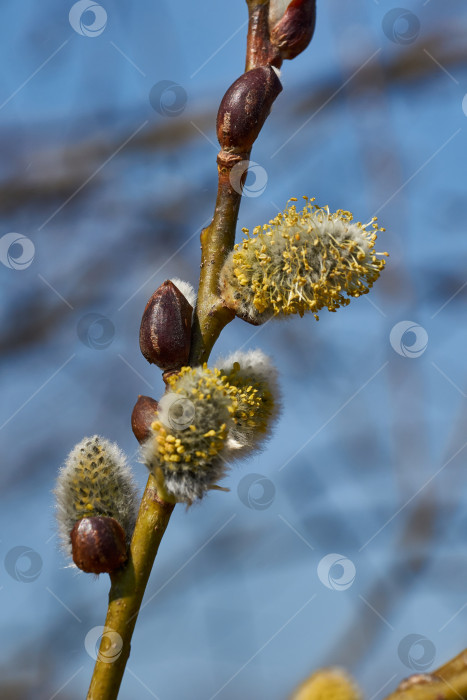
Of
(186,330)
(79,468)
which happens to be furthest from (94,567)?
(186,330)

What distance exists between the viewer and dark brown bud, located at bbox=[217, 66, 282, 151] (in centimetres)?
123

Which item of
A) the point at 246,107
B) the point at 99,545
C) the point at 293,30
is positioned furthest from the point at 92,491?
the point at 293,30

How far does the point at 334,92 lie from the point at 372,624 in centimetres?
265

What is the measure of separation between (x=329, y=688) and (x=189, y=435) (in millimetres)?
396

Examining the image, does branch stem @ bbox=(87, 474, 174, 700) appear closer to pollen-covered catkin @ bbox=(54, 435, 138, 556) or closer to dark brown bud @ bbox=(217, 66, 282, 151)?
pollen-covered catkin @ bbox=(54, 435, 138, 556)

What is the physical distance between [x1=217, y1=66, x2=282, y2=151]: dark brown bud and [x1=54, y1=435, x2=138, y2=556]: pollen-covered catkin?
0.50m

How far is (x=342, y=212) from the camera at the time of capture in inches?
52.2

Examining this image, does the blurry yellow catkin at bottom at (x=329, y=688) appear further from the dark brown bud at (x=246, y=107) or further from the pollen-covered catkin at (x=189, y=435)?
the dark brown bud at (x=246, y=107)

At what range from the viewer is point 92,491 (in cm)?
124

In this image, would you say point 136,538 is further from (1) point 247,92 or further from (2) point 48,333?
(2) point 48,333

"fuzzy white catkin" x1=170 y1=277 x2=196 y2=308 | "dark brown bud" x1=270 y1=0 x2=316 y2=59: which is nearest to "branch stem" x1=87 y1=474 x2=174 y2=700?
"fuzzy white catkin" x1=170 y1=277 x2=196 y2=308

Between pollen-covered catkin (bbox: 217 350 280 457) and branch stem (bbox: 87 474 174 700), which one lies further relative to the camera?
pollen-covered catkin (bbox: 217 350 280 457)

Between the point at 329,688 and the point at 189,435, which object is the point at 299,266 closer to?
the point at 189,435

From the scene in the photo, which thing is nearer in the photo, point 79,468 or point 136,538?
point 136,538
